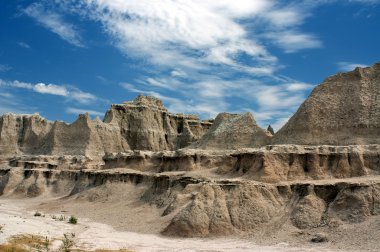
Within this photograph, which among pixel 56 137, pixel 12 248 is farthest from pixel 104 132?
pixel 12 248

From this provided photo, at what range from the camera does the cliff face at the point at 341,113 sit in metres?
39.3

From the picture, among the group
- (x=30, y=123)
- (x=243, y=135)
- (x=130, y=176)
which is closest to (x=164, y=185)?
(x=130, y=176)

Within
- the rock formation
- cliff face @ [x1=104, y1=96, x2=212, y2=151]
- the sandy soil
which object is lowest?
the sandy soil

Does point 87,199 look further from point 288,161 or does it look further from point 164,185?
point 288,161

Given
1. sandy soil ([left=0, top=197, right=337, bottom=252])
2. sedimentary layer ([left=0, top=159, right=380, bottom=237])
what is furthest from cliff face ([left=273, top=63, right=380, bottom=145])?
sandy soil ([left=0, top=197, right=337, bottom=252])

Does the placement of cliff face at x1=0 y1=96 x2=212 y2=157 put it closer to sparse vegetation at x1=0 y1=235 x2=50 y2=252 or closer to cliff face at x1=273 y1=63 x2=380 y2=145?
cliff face at x1=273 y1=63 x2=380 y2=145

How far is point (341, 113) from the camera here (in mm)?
41562

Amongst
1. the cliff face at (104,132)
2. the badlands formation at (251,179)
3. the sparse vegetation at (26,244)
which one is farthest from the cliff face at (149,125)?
the sparse vegetation at (26,244)

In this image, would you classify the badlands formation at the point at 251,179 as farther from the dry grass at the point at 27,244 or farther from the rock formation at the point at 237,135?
the dry grass at the point at 27,244

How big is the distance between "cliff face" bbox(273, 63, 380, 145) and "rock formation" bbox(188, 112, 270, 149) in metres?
6.42

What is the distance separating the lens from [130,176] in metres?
48.1

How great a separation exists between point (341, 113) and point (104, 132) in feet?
153

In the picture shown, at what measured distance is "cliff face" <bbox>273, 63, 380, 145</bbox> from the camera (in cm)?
3928

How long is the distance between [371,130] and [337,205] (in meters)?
12.6
